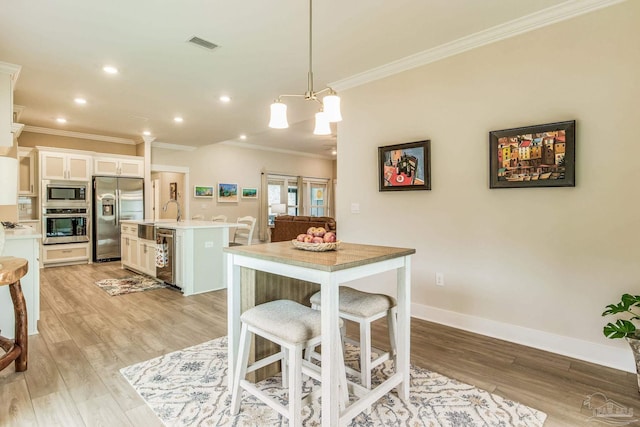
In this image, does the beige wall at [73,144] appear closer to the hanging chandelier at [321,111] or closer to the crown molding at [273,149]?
the crown molding at [273,149]

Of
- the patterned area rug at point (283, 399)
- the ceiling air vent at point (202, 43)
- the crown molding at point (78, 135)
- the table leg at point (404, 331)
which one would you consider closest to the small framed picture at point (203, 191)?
the crown molding at point (78, 135)

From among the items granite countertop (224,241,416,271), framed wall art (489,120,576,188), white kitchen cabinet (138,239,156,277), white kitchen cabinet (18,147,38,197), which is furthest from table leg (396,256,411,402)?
white kitchen cabinet (18,147,38,197)

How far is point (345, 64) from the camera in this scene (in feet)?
11.4

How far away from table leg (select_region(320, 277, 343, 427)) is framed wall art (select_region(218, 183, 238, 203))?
24.9 feet

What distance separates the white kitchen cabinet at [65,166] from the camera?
19.5 feet

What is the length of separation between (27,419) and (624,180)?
3.89m

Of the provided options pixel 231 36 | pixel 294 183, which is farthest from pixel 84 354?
pixel 294 183

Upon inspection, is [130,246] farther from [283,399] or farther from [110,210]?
[283,399]

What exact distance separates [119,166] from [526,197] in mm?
7134

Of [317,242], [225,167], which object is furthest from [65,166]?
[317,242]

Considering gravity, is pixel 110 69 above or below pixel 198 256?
above

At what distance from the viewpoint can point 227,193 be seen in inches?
343

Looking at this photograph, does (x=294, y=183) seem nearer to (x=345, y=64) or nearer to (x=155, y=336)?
(x=345, y=64)

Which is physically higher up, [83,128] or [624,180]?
[83,128]
